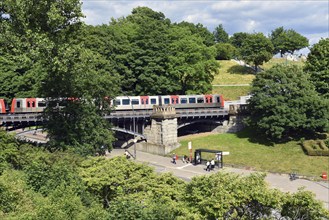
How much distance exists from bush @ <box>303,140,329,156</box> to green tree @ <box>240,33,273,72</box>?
149 ft

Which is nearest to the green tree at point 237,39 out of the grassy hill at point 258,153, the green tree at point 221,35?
the green tree at point 221,35

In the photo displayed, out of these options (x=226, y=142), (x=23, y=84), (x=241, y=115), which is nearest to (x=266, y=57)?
(x=241, y=115)

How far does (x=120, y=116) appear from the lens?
186 feet

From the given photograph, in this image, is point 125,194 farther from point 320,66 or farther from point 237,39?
point 237,39

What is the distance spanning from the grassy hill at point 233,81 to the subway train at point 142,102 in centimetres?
1900

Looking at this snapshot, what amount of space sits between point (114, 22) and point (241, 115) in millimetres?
55325

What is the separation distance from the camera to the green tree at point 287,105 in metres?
50.4

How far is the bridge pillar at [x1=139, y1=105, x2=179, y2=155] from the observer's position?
186 ft

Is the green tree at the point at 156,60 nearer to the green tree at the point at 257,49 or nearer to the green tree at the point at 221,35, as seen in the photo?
the green tree at the point at 257,49

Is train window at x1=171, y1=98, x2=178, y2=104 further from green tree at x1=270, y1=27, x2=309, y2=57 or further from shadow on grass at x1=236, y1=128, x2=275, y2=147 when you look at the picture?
green tree at x1=270, y1=27, x2=309, y2=57

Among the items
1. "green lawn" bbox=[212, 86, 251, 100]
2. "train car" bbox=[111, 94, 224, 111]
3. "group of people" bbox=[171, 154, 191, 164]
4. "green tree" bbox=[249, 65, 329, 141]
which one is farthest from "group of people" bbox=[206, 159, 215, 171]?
"green lawn" bbox=[212, 86, 251, 100]

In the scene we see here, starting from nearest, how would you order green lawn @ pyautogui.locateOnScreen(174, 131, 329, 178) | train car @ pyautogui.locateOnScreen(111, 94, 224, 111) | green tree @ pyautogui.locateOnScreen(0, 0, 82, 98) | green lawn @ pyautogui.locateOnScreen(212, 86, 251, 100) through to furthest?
1. green tree @ pyautogui.locateOnScreen(0, 0, 82, 98)
2. green lawn @ pyautogui.locateOnScreen(174, 131, 329, 178)
3. train car @ pyautogui.locateOnScreen(111, 94, 224, 111)
4. green lawn @ pyautogui.locateOnScreen(212, 86, 251, 100)

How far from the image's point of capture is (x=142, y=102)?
62781mm

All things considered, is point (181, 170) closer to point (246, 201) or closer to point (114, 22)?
point (246, 201)
